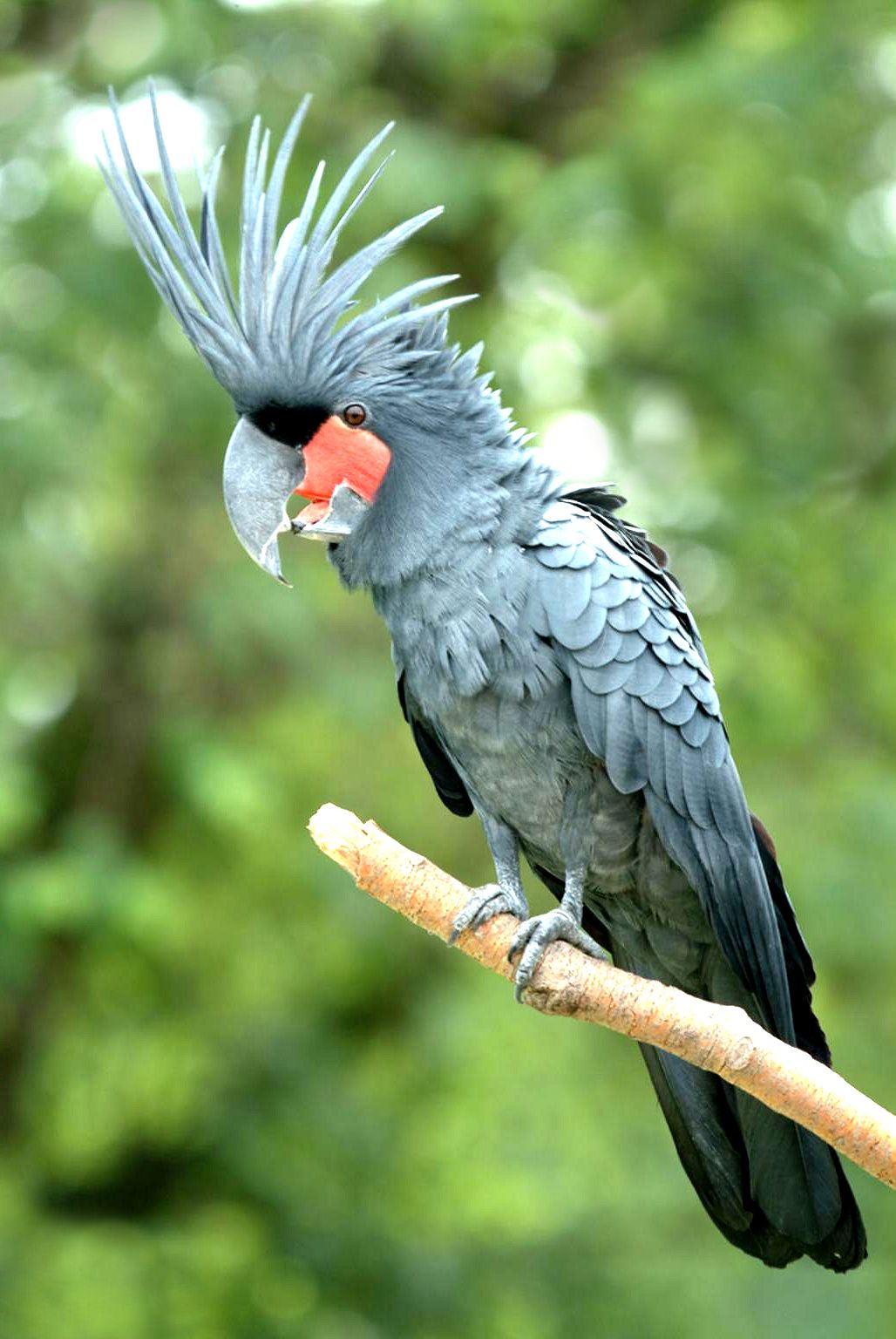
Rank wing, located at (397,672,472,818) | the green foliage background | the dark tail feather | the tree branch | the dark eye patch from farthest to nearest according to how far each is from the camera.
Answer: the green foliage background < wing, located at (397,672,472,818) < the dark eye patch < the dark tail feather < the tree branch

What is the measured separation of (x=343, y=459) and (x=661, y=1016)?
4.80ft

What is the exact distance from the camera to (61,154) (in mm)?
7320

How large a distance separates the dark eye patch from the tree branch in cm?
95

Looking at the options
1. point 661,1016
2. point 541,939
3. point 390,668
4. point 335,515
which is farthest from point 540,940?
point 390,668

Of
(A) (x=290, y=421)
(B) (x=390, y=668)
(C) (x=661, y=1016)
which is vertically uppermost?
(B) (x=390, y=668)

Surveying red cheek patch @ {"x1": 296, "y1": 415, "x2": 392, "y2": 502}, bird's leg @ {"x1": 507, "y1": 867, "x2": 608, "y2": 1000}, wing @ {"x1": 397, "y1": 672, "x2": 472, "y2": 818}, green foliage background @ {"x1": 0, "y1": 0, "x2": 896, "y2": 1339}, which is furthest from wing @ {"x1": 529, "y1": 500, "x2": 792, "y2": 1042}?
green foliage background @ {"x1": 0, "y1": 0, "x2": 896, "y2": 1339}

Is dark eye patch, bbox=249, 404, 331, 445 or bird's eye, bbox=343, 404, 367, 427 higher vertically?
bird's eye, bbox=343, 404, 367, 427

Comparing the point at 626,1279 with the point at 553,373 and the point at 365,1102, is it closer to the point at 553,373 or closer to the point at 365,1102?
the point at 365,1102

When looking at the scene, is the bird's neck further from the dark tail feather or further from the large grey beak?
the dark tail feather

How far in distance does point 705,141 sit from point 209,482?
3.03 metres

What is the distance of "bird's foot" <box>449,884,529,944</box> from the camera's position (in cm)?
326

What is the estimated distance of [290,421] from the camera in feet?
11.5

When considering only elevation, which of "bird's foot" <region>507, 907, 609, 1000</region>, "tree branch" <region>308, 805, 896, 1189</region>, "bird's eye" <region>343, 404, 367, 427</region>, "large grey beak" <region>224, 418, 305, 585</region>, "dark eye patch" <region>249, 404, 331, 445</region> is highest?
"bird's eye" <region>343, 404, 367, 427</region>

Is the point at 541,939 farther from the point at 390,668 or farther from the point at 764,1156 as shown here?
the point at 390,668
